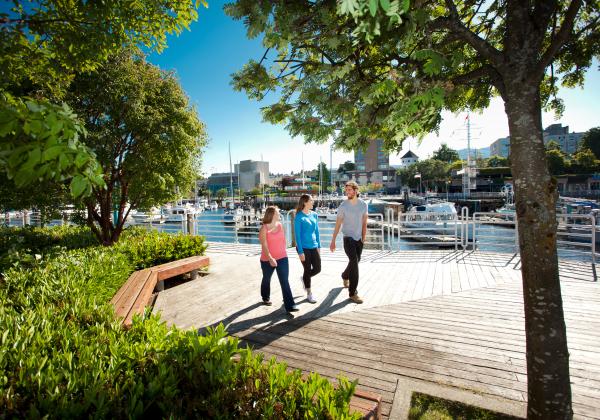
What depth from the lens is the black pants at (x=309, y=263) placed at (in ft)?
17.9

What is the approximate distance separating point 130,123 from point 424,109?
8.10 metres

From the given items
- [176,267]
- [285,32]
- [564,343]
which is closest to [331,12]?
[285,32]

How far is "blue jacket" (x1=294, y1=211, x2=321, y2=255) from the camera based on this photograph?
5336 millimetres

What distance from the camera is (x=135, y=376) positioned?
6.89 ft

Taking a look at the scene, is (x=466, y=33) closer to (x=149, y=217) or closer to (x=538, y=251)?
(x=538, y=251)

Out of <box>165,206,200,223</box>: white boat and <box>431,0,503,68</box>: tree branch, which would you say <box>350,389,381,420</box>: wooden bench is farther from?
<box>165,206,200,223</box>: white boat

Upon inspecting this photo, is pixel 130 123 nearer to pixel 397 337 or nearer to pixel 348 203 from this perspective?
pixel 348 203

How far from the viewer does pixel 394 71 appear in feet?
7.95

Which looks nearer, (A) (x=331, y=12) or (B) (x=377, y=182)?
(A) (x=331, y=12)

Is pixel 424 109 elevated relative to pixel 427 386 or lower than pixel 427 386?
elevated

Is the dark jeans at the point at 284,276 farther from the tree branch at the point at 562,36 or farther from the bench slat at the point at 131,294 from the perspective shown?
the tree branch at the point at 562,36

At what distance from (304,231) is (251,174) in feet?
449

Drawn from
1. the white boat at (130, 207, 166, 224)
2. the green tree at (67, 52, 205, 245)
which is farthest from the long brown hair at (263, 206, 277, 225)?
the white boat at (130, 207, 166, 224)

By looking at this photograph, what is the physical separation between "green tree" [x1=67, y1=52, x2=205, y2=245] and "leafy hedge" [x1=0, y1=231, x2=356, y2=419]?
5.74m
